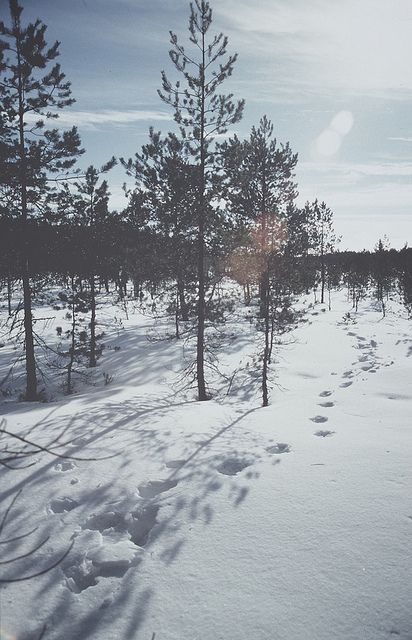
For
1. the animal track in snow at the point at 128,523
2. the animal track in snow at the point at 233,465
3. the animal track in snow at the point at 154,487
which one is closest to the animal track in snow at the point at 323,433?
the animal track in snow at the point at 233,465

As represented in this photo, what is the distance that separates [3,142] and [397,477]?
12.7 meters

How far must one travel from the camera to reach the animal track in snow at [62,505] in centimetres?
401

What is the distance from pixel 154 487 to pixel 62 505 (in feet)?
3.70

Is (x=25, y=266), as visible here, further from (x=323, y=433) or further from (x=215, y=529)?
(x=215, y=529)

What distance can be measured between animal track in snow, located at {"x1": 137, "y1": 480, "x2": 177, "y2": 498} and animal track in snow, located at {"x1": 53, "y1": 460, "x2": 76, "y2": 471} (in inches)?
46.4

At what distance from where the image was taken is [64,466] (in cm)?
504

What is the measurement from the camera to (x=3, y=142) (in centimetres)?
1038

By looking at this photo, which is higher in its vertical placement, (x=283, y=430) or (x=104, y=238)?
(x=104, y=238)

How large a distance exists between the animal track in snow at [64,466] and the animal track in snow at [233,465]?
2124 mm

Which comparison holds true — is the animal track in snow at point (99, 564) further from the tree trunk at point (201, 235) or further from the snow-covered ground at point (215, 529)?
the tree trunk at point (201, 235)

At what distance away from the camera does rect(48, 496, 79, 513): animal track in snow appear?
4012mm

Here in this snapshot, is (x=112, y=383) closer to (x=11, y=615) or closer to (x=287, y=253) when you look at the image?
(x=287, y=253)

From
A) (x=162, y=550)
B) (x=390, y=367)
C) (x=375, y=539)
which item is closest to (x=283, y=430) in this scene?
(x=375, y=539)

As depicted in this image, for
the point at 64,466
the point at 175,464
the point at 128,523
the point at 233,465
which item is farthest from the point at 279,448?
the point at 64,466
